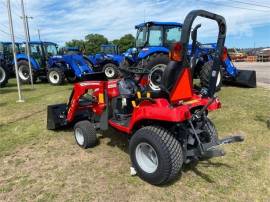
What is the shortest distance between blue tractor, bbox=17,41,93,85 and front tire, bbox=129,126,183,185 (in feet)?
29.2

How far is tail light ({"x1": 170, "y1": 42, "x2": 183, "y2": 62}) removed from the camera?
3.18m

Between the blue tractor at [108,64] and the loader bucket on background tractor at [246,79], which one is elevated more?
the blue tractor at [108,64]

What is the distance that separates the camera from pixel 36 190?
Answer: 364cm

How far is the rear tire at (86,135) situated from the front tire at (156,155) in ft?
3.93

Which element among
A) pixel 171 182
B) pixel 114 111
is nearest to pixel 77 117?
pixel 114 111

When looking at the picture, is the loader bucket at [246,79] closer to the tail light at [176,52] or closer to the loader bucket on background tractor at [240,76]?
the loader bucket on background tractor at [240,76]

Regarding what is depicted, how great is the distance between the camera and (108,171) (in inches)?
160

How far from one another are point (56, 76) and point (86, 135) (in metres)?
9.59

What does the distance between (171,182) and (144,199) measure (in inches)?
19.2

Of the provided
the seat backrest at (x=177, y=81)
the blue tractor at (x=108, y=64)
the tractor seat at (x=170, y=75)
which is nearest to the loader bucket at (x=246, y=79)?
the blue tractor at (x=108, y=64)

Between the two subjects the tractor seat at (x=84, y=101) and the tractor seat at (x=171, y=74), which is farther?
the tractor seat at (x=84, y=101)

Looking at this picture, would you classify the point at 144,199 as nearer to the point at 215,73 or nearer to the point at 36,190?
the point at 36,190

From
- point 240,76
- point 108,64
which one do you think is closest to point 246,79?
point 240,76

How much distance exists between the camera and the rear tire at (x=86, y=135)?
15.9 feet
